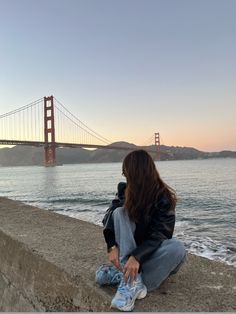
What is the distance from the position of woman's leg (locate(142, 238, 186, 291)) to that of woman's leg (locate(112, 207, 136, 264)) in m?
0.15

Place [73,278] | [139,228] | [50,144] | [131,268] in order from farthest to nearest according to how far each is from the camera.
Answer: [50,144]
[73,278]
[139,228]
[131,268]

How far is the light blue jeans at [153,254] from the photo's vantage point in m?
2.08

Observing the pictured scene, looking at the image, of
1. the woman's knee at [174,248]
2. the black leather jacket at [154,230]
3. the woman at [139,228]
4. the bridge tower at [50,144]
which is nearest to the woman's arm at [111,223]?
the woman at [139,228]

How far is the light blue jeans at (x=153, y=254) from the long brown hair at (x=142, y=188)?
2.5 inches

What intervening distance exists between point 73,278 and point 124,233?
26.1 inches

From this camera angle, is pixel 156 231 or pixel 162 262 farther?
pixel 162 262

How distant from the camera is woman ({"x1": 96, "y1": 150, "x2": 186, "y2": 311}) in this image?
6.69 ft

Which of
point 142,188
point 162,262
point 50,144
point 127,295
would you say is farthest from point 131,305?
point 50,144

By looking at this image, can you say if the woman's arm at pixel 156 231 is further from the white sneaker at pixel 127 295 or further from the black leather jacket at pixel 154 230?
the white sneaker at pixel 127 295

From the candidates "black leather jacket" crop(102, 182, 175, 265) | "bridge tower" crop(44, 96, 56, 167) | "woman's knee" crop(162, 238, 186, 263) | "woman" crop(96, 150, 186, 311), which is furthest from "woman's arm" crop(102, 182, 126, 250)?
"bridge tower" crop(44, 96, 56, 167)

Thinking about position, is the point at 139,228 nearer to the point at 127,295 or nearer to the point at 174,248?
the point at 174,248

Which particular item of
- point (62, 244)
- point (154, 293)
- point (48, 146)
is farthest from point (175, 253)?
point (48, 146)

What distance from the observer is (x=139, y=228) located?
82.7 inches

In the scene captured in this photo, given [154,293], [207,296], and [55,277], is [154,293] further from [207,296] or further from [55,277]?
[55,277]
